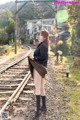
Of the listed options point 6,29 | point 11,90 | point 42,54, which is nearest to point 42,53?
point 42,54

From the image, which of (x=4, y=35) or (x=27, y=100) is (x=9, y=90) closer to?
(x=27, y=100)

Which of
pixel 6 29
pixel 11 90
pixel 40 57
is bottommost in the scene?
pixel 6 29

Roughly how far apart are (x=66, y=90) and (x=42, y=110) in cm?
278

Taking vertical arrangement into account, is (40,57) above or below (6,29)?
above

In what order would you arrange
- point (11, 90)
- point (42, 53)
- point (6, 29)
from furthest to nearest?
1. point (6, 29)
2. point (11, 90)
3. point (42, 53)

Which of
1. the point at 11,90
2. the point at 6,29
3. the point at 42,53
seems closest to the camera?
the point at 42,53

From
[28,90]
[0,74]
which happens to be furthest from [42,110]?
[0,74]

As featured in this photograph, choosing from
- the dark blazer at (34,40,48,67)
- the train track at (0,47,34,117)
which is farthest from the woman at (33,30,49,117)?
the train track at (0,47,34,117)

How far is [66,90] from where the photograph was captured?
1016 centimetres

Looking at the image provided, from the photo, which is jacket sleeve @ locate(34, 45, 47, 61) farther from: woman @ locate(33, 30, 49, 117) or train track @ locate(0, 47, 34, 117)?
train track @ locate(0, 47, 34, 117)

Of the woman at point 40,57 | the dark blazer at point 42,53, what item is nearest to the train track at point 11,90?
the woman at point 40,57

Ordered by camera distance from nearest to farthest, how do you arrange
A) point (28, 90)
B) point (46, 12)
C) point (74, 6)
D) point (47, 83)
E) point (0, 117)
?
1. point (0, 117)
2. point (28, 90)
3. point (47, 83)
4. point (74, 6)
5. point (46, 12)

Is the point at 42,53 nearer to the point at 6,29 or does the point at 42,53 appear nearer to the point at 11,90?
the point at 11,90

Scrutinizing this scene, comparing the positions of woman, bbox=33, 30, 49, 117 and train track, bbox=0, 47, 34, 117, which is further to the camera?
train track, bbox=0, 47, 34, 117
